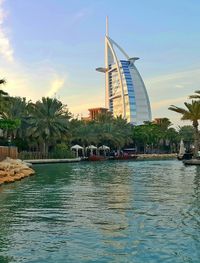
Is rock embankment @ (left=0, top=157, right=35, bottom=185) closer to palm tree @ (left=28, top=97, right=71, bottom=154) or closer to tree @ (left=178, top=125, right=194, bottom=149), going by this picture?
palm tree @ (left=28, top=97, right=71, bottom=154)

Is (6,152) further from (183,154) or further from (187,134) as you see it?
(187,134)

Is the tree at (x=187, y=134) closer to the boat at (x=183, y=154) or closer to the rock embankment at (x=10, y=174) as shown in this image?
the boat at (x=183, y=154)

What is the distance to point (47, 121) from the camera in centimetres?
7312

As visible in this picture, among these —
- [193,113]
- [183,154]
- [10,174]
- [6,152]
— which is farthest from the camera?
[183,154]

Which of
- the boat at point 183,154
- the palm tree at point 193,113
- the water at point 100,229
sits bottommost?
the water at point 100,229

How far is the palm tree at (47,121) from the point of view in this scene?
72.5 metres

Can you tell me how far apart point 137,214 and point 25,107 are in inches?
2534

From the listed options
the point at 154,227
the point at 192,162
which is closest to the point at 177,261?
the point at 154,227

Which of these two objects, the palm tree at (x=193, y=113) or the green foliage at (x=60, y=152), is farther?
the green foliage at (x=60, y=152)

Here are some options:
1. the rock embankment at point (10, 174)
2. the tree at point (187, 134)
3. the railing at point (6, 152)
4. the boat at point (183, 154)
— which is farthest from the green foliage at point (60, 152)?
the tree at point (187, 134)

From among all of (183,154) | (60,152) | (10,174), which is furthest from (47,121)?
(10,174)

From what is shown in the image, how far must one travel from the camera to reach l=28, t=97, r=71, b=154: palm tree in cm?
7250

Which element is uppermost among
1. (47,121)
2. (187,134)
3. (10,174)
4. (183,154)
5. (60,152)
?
(187,134)

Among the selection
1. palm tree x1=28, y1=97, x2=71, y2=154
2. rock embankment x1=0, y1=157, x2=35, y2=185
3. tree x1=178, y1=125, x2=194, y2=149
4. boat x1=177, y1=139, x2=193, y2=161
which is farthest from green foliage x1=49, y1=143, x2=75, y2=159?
tree x1=178, y1=125, x2=194, y2=149
